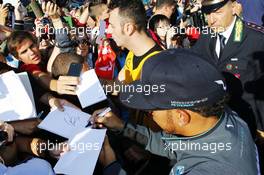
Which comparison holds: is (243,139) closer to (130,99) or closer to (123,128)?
(130,99)

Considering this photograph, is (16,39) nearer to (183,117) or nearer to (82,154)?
(82,154)

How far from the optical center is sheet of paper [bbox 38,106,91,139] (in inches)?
80.7

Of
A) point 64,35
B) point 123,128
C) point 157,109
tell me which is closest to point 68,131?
point 123,128

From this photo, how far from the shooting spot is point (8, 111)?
214 centimetres

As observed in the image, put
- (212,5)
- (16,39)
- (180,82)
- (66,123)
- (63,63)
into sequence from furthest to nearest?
(16,39) → (212,5) → (63,63) → (66,123) → (180,82)

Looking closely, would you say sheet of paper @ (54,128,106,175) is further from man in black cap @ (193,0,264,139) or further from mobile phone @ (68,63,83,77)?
man in black cap @ (193,0,264,139)

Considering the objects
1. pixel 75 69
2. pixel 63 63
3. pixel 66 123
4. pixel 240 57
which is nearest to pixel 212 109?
pixel 66 123

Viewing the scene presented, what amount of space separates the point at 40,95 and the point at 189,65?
143 centimetres

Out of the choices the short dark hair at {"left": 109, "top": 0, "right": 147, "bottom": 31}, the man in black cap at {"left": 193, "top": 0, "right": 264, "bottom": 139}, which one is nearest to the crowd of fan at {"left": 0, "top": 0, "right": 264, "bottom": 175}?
the short dark hair at {"left": 109, "top": 0, "right": 147, "bottom": 31}

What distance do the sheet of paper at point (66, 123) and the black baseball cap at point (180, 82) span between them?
717mm

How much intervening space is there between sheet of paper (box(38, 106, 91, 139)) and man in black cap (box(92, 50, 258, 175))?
2.16 ft

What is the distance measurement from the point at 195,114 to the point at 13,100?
1.19 metres

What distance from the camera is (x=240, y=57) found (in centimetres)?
262

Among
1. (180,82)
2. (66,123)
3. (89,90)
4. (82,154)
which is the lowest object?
(82,154)
